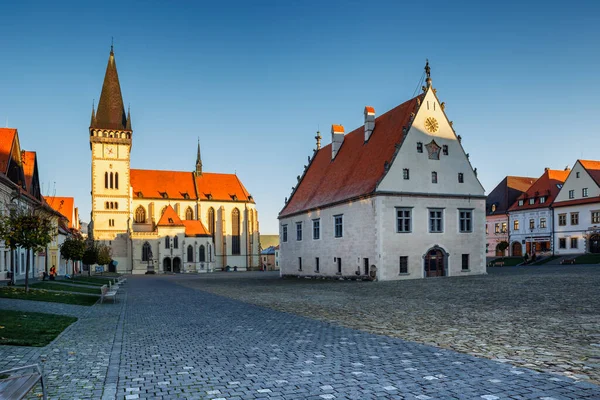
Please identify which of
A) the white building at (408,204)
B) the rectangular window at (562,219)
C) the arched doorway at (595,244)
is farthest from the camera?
the rectangular window at (562,219)

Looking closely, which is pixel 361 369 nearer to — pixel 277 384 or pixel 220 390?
pixel 277 384

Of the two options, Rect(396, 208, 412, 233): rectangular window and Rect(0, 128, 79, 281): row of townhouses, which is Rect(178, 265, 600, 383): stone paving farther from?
Rect(0, 128, 79, 281): row of townhouses

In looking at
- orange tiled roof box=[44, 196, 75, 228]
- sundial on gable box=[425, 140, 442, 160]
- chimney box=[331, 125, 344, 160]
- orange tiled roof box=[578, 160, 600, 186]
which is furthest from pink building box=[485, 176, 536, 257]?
orange tiled roof box=[44, 196, 75, 228]

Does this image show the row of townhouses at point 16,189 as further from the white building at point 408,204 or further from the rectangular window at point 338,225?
the white building at point 408,204

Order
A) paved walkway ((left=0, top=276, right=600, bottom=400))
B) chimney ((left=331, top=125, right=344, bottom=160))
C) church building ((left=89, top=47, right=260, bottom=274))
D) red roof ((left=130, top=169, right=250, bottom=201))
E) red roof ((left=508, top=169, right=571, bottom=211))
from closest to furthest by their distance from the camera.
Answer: paved walkway ((left=0, top=276, right=600, bottom=400))
chimney ((left=331, top=125, right=344, bottom=160))
red roof ((left=508, top=169, right=571, bottom=211))
church building ((left=89, top=47, right=260, bottom=274))
red roof ((left=130, top=169, right=250, bottom=201))

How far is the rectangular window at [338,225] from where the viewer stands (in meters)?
41.6

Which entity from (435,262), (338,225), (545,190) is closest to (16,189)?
(338,225)

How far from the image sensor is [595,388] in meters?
6.68

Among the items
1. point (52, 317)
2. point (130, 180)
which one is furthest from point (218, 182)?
point (52, 317)

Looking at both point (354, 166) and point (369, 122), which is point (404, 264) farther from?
point (369, 122)

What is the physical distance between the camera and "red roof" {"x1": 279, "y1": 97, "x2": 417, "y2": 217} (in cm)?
3872

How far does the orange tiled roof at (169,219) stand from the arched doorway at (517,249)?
182 feet

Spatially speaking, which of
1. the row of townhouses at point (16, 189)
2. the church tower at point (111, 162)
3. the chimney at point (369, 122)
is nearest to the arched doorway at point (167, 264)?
the church tower at point (111, 162)

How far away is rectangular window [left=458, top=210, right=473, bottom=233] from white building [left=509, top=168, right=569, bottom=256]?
93.5ft
